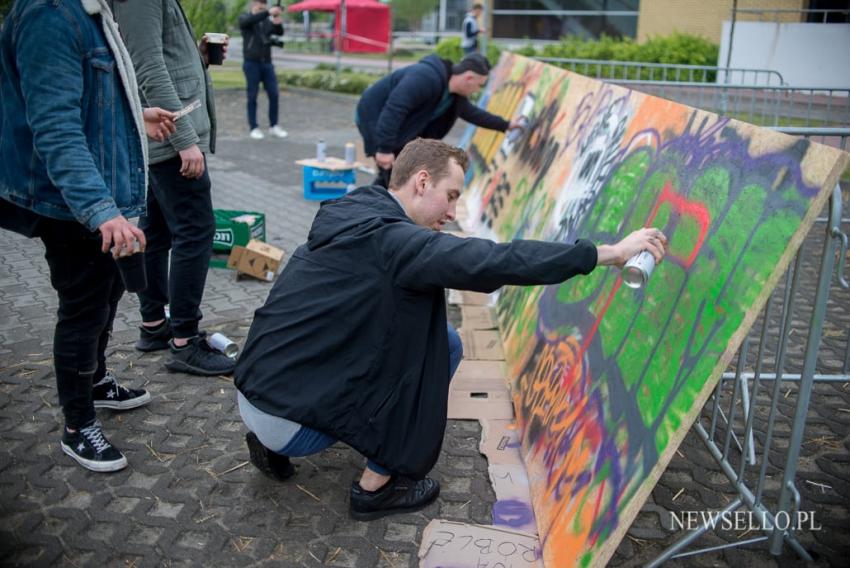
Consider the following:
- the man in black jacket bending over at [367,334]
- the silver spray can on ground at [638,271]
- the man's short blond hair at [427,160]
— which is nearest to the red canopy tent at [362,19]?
the man's short blond hair at [427,160]

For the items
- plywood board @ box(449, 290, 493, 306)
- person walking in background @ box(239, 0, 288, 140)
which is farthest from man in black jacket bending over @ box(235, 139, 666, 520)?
person walking in background @ box(239, 0, 288, 140)

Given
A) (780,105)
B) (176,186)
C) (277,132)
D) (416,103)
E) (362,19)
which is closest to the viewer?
(176,186)

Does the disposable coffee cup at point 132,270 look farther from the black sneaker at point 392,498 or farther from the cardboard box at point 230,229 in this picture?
the cardboard box at point 230,229

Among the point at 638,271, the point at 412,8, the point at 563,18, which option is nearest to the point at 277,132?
the point at 638,271

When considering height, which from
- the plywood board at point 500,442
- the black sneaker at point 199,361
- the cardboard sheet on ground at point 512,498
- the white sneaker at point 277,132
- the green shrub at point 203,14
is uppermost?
the green shrub at point 203,14

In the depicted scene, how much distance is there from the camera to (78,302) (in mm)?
2996

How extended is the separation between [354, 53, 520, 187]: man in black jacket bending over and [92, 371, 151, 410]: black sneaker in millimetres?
2633

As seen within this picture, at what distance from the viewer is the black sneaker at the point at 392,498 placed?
2.93 metres

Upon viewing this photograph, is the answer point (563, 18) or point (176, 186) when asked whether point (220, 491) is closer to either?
point (176, 186)

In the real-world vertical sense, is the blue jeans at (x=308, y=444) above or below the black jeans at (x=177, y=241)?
below

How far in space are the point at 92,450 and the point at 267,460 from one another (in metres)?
0.75

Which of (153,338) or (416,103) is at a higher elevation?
(416,103)

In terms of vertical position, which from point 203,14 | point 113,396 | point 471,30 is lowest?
point 113,396

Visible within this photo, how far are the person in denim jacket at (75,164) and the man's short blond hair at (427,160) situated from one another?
960 millimetres
